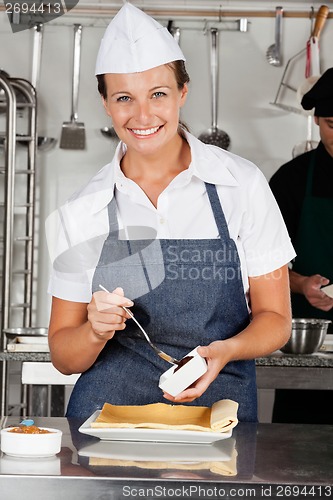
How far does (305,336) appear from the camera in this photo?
275cm

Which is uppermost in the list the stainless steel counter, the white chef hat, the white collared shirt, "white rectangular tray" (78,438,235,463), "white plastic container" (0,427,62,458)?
the white chef hat

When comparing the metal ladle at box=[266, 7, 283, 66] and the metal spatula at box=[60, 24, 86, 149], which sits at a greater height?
the metal ladle at box=[266, 7, 283, 66]

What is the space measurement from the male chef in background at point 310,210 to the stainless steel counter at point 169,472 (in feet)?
5.72

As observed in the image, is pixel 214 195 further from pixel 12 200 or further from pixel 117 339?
pixel 12 200

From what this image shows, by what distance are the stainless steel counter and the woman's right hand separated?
9.6 inches

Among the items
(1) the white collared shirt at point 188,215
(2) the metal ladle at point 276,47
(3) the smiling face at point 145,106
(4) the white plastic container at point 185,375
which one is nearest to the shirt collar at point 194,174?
(1) the white collared shirt at point 188,215

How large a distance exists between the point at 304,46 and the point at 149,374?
11.2 feet

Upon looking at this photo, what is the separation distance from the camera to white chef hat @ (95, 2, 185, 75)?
1739 mm

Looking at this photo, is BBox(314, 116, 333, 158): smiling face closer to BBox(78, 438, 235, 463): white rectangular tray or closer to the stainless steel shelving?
the stainless steel shelving

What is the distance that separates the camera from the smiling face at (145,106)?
174 cm

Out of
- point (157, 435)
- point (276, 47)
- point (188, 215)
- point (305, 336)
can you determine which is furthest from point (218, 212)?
point (276, 47)

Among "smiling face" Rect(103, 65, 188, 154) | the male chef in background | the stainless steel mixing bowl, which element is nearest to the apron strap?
"smiling face" Rect(103, 65, 188, 154)

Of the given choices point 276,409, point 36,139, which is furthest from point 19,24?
point 276,409

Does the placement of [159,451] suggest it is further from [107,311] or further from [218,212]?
[218,212]
